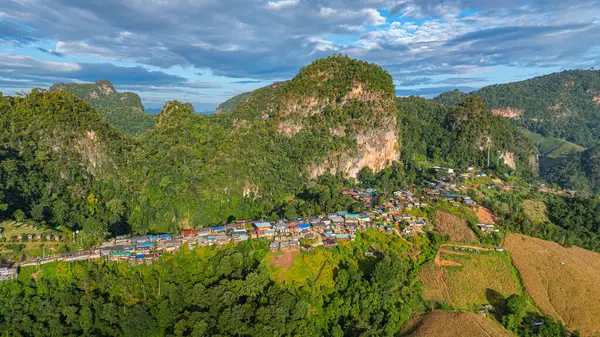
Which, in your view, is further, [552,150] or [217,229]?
[552,150]

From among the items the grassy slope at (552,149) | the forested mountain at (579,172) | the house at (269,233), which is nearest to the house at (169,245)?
the house at (269,233)

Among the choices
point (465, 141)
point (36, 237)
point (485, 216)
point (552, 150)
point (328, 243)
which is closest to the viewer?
point (36, 237)

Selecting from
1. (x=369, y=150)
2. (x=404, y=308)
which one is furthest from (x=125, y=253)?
(x=369, y=150)

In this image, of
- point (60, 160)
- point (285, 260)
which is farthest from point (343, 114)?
point (60, 160)

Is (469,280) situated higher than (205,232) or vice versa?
(205,232)

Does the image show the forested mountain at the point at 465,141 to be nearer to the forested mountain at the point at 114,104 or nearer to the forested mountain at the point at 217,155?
the forested mountain at the point at 217,155

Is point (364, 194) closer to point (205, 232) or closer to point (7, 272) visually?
point (205, 232)

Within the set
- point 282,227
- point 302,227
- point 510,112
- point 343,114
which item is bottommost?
point 302,227

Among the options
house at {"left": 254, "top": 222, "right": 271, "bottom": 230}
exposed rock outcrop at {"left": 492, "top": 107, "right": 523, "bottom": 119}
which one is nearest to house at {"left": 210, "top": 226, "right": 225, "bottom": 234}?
house at {"left": 254, "top": 222, "right": 271, "bottom": 230}
